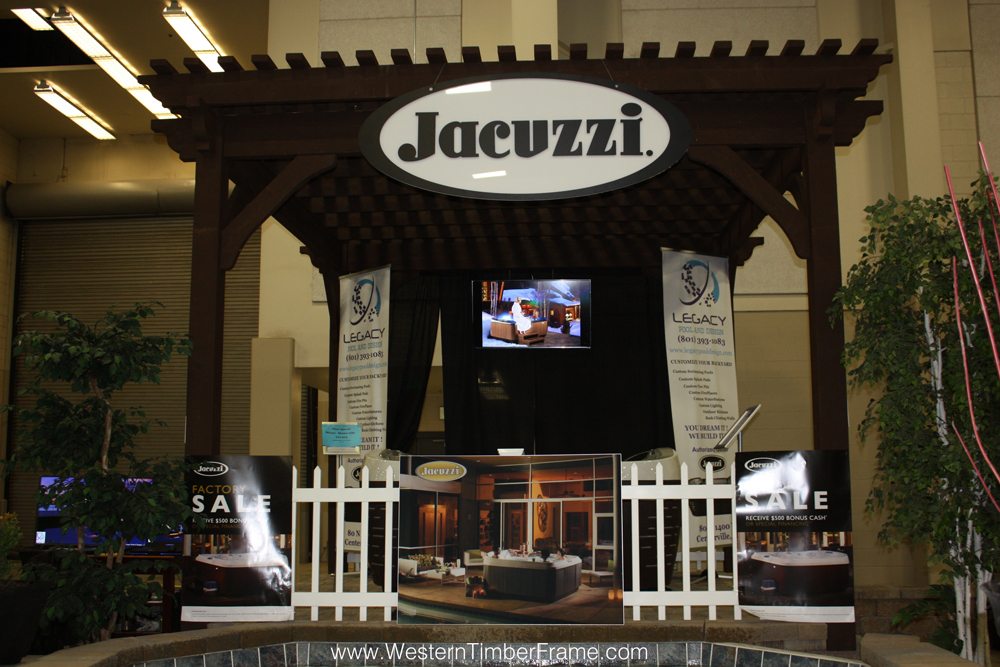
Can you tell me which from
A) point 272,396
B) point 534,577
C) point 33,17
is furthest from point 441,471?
point 33,17

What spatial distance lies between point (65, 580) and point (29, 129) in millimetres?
11645

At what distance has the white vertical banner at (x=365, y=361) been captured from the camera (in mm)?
8156

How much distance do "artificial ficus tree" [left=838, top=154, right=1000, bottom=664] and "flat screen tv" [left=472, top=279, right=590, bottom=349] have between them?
5063 millimetres

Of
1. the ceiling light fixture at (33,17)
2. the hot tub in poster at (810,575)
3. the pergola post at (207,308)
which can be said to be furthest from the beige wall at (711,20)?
the hot tub in poster at (810,575)

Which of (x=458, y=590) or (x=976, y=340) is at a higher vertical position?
(x=976, y=340)

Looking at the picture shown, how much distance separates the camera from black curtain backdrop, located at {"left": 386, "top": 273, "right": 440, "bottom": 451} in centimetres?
1007

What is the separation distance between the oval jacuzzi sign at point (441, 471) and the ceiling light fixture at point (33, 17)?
8.96 m

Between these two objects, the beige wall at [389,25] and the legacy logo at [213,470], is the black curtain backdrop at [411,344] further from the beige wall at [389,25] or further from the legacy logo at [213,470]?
the legacy logo at [213,470]

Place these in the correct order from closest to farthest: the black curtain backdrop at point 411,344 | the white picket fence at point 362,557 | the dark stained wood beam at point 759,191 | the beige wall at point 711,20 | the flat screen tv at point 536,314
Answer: the white picket fence at point 362,557 < the dark stained wood beam at point 759,191 < the flat screen tv at point 536,314 < the black curtain backdrop at point 411,344 < the beige wall at point 711,20

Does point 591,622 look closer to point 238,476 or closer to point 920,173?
point 238,476

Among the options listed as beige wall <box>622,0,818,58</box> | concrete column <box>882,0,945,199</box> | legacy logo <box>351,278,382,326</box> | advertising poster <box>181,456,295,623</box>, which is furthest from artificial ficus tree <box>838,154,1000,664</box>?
beige wall <box>622,0,818,58</box>

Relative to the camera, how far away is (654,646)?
502 cm

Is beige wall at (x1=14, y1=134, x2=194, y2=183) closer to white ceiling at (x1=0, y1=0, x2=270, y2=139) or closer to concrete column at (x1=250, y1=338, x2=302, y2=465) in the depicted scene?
white ceiling at (x1=0, y1=0, x2=270, y2=139)

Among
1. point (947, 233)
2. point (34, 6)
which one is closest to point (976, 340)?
point (947, 233)
